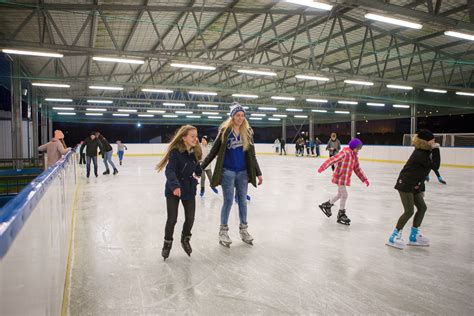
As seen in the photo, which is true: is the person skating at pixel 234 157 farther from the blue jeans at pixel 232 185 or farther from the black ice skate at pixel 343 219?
the black ice skate at pixel 343 219

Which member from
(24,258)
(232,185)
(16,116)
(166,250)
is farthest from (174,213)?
(16,116)

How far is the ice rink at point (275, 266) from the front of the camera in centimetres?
252

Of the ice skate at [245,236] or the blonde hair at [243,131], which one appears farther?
the ice skate at [245,236]

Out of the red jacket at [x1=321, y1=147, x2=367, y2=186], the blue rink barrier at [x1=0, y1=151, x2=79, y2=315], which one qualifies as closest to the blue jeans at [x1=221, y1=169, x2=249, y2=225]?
the red jacket at [x1=321, y1=147, x2=367, y2=186]

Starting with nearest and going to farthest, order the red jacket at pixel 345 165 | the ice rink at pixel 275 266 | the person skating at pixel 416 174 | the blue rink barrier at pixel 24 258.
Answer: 1. the blue rink barrier at pixel 24 258
2. the ice rink at pixel 275 266
3. the person skating at pixel 416 174
4. the red jacket at pixel 345 165

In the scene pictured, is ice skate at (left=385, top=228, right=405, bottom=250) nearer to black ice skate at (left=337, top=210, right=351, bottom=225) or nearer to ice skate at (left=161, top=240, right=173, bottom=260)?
black ice skate at (left=337, top=210, right=351, bottom=225)

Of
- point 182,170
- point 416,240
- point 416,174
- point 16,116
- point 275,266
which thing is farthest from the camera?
point 16,116

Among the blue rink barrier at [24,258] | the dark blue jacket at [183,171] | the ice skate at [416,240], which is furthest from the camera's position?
the ice skate at [416,240]

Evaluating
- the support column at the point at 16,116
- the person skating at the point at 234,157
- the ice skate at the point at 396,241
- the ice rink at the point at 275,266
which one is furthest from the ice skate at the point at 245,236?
the support column at the point at 16,116

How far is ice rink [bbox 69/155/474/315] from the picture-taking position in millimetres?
2518

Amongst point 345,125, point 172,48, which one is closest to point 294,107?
point 345,125

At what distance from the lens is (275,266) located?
329 centimetres

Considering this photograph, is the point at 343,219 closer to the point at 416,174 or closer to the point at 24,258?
the point at 416,174

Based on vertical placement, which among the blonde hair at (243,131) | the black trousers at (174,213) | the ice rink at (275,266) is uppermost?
the blonde hair at (243,131)
